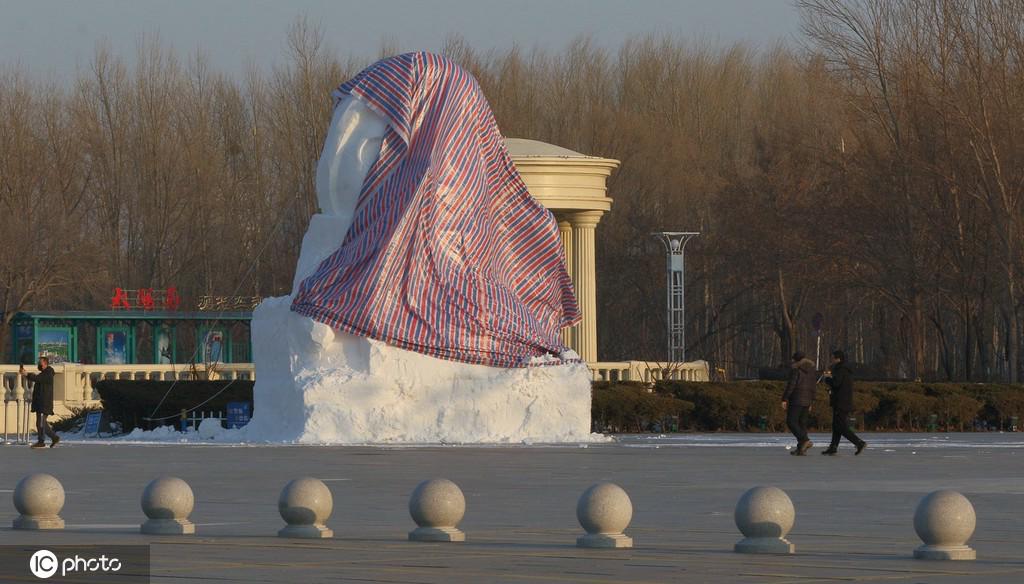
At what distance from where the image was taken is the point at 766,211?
207 feet

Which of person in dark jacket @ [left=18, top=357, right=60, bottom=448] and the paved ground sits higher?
person in dark jacket @ [left=18, top=357, right=60, bottom=448]

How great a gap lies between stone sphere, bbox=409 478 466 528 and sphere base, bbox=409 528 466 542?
5cm

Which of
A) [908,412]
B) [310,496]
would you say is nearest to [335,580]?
[310,496]

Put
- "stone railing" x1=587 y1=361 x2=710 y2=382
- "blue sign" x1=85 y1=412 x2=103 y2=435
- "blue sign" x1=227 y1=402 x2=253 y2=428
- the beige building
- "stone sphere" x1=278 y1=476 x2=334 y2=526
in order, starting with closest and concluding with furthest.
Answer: "stone sphere" x1=278 y1=476 x2=334 y2=526 < "blue sign" x1=227 y1=402 x2=253 y2=428 < "blue sign" x1=85 y1=412 x2=103 y2=435 < the beige building < "stone railing" x1=587 y1=361 x2=710 y2=382

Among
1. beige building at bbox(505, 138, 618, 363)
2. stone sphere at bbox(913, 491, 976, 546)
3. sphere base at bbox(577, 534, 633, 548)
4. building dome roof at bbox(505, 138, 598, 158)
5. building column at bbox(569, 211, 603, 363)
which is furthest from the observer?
building column at bbox(569, 211, 603, 363)

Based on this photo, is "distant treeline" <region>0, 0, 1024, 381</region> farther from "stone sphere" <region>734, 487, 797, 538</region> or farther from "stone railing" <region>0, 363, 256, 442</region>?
"stone sphere" <region>734, 487, 797, 538</region>

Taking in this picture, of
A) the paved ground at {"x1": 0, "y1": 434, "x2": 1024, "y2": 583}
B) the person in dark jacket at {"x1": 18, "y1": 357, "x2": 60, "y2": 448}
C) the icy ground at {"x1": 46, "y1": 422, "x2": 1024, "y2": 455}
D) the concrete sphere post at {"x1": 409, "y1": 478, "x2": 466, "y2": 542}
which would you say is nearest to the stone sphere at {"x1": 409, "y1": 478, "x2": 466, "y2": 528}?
the concrete sphere post at {"x1": 409, "y1": 478, "x2": 466, "y2": 542}

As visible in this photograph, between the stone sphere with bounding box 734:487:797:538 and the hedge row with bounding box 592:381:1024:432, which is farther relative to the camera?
the hedge row with bounding box 592:381:1024:432

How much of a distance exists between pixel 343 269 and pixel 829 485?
541 inches

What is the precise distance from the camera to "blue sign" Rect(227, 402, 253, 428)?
1390 inches

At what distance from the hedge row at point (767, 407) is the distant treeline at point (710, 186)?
10.5 metres

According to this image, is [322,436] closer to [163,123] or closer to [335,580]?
[335,580]

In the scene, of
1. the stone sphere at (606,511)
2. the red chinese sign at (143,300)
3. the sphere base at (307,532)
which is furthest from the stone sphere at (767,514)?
the red chinese sign at (143,300)

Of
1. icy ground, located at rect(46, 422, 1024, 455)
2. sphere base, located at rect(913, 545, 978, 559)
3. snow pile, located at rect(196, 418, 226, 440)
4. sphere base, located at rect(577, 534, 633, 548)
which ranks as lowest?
sphere base, located at rect(913, 545, 978, 559)
